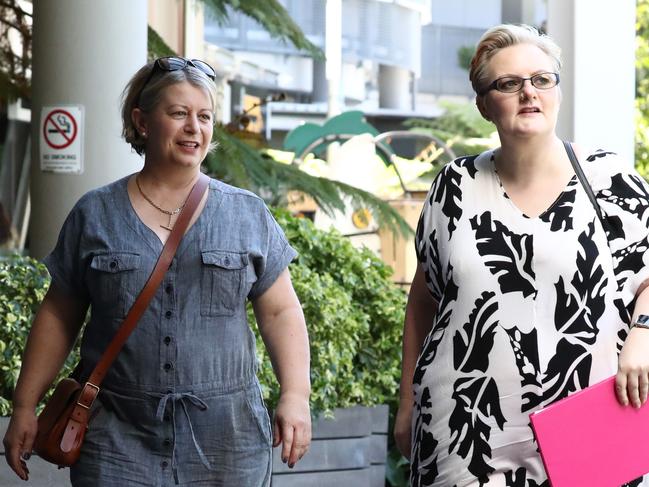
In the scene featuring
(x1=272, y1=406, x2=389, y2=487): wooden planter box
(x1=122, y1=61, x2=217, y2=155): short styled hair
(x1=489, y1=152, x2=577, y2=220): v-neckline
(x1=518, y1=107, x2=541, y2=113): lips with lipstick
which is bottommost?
(x1=272, y1=406, x2=389, y2=487): wooden planter box

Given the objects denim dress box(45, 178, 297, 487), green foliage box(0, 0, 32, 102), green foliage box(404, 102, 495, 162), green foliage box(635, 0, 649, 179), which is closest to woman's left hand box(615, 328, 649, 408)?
denim dress box(45, 178, 297, 487)

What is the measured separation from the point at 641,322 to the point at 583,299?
16 cm

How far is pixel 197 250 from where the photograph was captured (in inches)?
149

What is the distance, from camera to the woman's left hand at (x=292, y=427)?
381cm

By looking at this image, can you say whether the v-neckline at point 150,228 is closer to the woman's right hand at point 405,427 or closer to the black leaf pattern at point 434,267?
the black leaf pattern at point 434,267

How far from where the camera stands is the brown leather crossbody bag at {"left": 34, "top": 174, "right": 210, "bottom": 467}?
371cm

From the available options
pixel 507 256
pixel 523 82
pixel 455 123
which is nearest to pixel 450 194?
pixel 507 256

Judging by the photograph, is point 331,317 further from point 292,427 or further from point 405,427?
point 292,427

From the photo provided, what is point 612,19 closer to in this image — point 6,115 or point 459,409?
point 459,409

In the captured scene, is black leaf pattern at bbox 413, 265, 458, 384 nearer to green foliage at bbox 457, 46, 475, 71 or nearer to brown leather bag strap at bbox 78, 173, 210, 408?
brown leather bag strap at bbox 78, 173, 210, 408

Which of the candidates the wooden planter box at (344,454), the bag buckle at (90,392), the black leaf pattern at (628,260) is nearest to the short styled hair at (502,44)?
the black leaf pattern at (628,260)

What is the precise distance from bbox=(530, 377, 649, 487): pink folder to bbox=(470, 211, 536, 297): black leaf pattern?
35 cm

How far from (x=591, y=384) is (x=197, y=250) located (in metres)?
1.11

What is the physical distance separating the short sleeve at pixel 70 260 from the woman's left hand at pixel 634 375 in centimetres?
149
